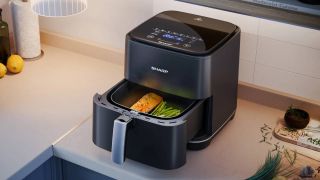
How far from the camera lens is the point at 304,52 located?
5.69 ft

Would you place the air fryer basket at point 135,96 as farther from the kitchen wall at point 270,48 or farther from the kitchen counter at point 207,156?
the kitchen wall at point 270,48

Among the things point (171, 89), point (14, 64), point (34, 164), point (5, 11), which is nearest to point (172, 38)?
point (171, 89)

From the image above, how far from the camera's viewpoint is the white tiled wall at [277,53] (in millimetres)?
1729

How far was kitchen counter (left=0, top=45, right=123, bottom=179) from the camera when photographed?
5.16 ft

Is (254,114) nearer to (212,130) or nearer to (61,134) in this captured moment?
(212,130)

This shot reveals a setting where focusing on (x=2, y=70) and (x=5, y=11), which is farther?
(x=5, y=11)

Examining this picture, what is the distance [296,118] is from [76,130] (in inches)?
25.3

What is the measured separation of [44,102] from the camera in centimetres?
183

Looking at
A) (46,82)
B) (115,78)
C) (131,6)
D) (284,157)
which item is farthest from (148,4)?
(284,157)

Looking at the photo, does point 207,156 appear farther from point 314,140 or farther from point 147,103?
point 314,140

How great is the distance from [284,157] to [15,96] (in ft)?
2.80

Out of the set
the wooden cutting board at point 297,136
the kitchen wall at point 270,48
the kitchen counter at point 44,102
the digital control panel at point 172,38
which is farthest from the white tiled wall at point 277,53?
the kitchen counter at point 44,102

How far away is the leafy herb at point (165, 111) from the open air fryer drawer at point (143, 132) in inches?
1.0

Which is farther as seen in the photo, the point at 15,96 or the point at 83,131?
the point at 15,96
